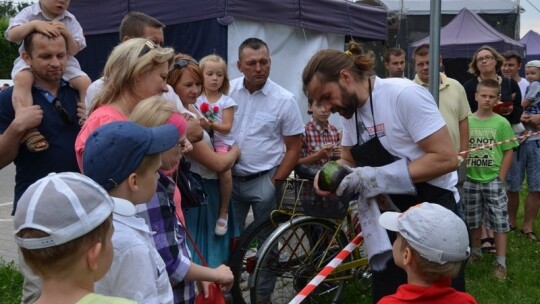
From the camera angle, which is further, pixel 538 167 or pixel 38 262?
pixel 538 167

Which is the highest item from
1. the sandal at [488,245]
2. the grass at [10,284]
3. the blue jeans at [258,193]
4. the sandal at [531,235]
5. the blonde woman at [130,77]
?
the blonde woman at [130,77]

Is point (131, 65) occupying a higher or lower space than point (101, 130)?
higher

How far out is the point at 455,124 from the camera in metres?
5.50

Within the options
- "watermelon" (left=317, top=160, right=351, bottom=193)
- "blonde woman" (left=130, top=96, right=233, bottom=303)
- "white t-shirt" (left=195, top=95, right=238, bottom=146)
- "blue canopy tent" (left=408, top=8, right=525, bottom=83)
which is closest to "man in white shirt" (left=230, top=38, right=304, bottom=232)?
Result: "white t-shirt" (left=195, top=95, right=238, bottom=146)

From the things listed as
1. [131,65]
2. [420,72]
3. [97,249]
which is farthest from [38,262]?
[420,72]

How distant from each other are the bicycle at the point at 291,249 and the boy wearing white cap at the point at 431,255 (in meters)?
1.79

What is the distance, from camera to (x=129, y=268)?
6.70 feet

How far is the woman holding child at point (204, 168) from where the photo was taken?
3.99 m

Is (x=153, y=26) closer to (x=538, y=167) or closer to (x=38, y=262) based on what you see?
(x=38, y=262)

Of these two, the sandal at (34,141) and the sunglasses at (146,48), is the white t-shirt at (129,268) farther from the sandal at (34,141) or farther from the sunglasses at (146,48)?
the sandal at (34,141)

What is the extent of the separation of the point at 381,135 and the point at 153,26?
1.76 metres

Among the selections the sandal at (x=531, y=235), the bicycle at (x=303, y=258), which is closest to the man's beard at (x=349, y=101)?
the bicycle at (x=303, y=258)

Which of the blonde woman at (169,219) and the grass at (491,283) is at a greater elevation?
the blonde woman at (169,219)

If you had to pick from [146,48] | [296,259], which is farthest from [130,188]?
[296,259]
